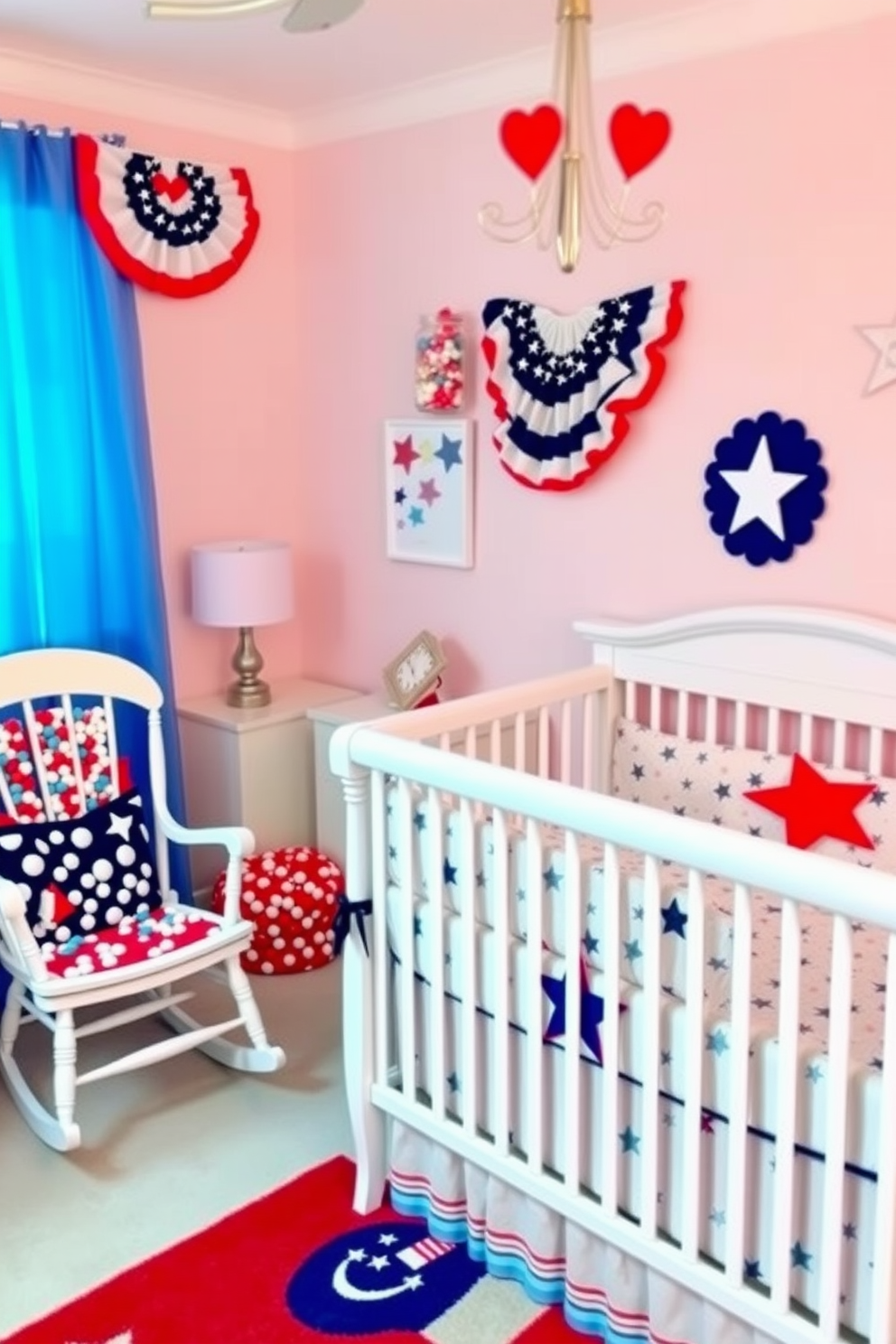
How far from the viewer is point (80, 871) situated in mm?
2729

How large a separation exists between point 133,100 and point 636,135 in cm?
174

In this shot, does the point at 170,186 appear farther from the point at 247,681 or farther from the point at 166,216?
the point at 247,681

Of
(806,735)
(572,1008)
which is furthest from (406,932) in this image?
(806,735)

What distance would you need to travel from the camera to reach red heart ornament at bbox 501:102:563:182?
1929 mm

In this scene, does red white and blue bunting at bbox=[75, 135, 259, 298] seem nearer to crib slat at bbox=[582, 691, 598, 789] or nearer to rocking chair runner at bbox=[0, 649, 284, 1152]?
rocking chair runner at bbox=[0, 649, 284, 1152]

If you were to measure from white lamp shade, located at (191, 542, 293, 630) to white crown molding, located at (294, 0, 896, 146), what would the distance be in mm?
1158

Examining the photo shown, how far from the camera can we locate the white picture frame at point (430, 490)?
325 centimetres

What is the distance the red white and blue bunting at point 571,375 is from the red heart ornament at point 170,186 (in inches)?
32.7

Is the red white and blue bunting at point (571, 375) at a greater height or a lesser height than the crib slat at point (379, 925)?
greater

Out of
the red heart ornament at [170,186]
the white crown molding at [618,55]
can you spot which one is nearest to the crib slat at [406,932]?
the white crown molding at [618,55]

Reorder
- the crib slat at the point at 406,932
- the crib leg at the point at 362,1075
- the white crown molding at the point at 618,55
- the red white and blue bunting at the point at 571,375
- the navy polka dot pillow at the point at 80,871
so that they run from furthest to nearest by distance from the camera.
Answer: the red white and blue bunting at the point at 571,375, the navy polka dot pillow at the point at 80,871, the white crown molding at the point at 618,55, the crib leg at the point at 362,1075, the crib slat at the point at 406,932

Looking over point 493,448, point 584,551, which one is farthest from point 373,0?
point 584,551

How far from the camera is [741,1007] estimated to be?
1663mm

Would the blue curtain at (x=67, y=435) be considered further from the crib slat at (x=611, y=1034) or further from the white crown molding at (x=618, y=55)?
the crib slat at (x=611, y=1034)
